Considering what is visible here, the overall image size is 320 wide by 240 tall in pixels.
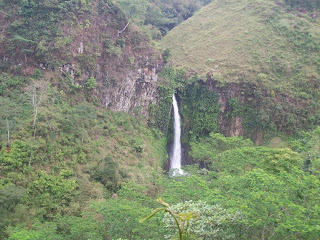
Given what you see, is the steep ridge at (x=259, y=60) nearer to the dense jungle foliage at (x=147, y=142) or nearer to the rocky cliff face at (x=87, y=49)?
the dense jungle foliage at (x=147, y=142)

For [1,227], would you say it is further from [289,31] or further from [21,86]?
[289,31]

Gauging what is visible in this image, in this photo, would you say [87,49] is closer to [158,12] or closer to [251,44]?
[158,12]

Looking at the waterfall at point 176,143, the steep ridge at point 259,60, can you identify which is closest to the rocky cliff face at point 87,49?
the waterfall at point 176,143

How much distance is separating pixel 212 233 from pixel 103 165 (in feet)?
37.2

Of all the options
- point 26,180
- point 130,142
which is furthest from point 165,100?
point 26,180

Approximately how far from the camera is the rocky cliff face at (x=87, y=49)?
66.3ft

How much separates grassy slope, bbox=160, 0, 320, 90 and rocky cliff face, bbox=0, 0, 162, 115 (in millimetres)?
8338

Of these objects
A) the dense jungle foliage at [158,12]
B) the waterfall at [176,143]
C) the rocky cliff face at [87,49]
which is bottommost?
the waterfall at [176,143]

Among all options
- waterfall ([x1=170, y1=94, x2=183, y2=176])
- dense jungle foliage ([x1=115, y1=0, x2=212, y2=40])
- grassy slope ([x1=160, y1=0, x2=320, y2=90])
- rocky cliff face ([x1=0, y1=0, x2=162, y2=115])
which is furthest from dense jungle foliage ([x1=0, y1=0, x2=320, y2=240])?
waterfall ([x1=170, y1=94, x2=183, y2=176])

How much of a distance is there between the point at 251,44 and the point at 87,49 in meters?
20.6

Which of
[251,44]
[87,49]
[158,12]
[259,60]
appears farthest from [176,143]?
[158,12]

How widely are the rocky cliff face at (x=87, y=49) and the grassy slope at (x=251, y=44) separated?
834cm

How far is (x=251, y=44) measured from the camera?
108 ft

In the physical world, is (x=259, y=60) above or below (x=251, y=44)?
below
